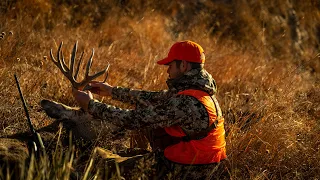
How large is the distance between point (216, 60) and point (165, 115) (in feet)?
14.9

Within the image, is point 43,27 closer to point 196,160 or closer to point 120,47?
point 120,47

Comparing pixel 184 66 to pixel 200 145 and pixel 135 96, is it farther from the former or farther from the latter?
pixel 135 96

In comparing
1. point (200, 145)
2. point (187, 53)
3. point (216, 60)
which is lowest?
point (200, 145)

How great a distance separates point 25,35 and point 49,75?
1.53m

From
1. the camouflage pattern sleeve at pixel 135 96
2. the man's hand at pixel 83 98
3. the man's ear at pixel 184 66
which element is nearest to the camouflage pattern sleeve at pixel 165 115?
the man's hand at pixel 83 98

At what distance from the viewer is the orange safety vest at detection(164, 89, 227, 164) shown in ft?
15.3

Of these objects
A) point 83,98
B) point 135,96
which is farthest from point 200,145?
point 135,96

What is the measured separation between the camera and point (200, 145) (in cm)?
470

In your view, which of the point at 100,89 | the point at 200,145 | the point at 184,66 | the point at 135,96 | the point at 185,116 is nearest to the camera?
the point at 185,116

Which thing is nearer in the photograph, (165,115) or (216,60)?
(165,115)

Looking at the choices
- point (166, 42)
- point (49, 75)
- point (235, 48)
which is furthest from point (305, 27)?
point (49, 75)

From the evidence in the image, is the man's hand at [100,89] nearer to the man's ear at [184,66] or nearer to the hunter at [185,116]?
the hunter at [185,116]

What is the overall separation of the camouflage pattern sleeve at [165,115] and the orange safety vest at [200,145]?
7cm

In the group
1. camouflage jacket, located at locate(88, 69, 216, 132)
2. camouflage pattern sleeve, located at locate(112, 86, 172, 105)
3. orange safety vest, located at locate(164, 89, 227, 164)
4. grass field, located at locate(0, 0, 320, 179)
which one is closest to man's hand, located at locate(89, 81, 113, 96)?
camouflage pattern sleeve, located at locate(112, 86, 172, 105)
